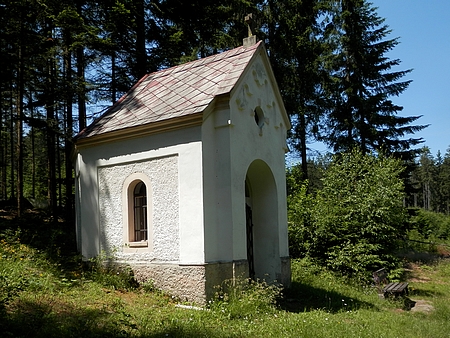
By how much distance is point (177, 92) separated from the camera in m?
11.0

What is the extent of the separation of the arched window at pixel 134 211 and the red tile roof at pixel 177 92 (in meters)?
1.42

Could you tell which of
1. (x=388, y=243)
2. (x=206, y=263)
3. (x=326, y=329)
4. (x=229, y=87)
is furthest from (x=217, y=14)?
(x=326, y=329)

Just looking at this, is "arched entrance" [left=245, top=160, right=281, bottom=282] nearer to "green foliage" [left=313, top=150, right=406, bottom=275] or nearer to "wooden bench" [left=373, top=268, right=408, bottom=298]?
"wooden bench" [left=373, top=268, right=408, bottom=298]

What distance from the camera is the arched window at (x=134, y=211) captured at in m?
10.4

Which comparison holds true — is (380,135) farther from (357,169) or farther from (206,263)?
(206,263)

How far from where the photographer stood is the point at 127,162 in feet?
34.6

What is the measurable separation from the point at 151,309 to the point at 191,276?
1187 millimetres

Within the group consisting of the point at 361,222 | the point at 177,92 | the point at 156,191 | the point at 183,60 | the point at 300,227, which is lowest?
the point at 300,227

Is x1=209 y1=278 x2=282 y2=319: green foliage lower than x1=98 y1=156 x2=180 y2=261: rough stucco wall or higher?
lower

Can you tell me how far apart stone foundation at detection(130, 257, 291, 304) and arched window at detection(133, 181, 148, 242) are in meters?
0.82

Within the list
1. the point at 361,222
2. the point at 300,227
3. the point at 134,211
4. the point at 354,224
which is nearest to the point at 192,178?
the point at 134,211

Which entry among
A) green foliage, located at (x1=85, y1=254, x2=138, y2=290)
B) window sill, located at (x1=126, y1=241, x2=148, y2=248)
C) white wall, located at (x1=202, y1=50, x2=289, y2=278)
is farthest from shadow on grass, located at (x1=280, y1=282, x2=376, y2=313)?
green foliage, located at (x1=85, y1=254, x2=138, y2=290)

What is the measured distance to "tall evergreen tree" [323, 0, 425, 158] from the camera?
2427cm

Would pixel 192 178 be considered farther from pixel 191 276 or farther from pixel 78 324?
pixel 78 324
